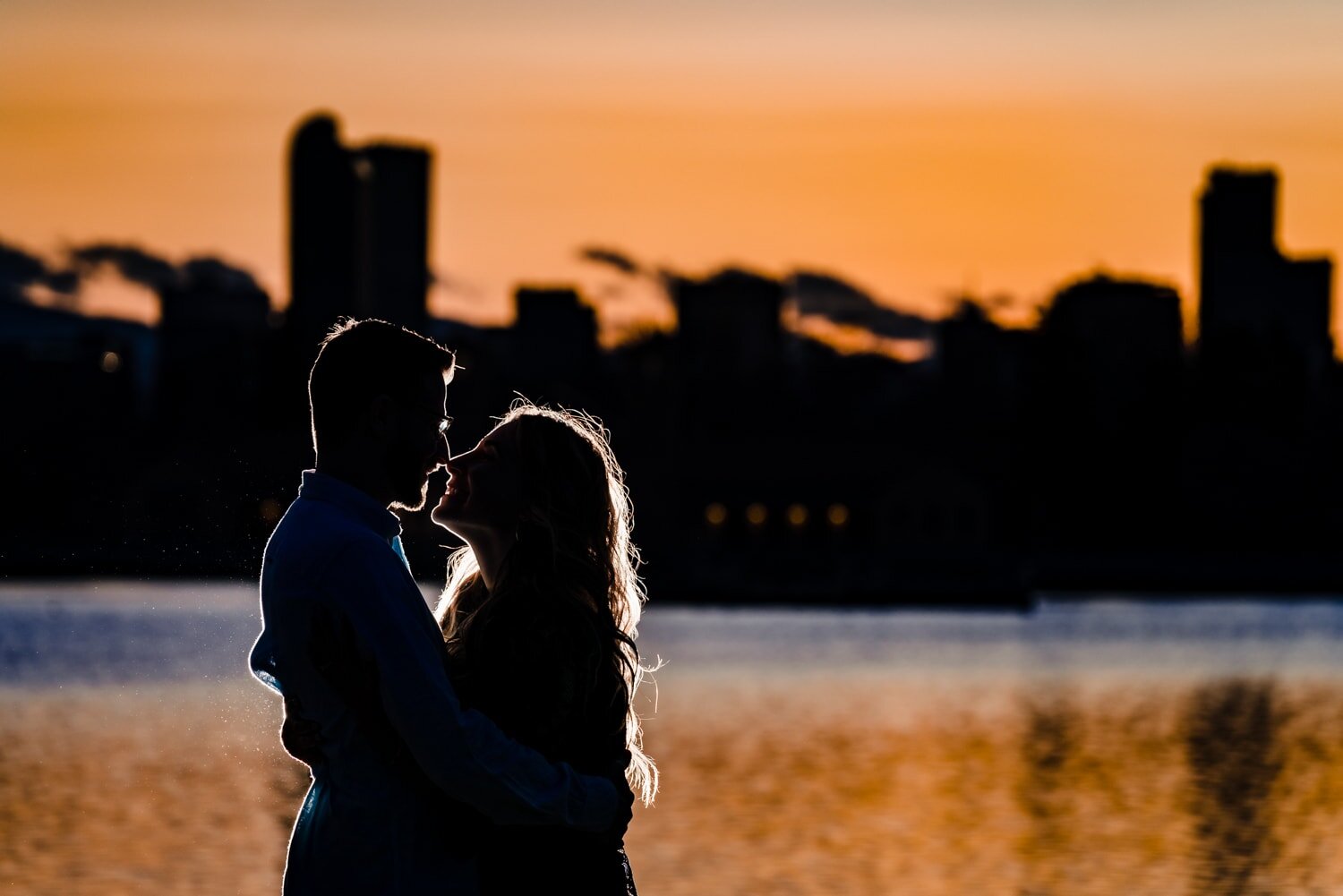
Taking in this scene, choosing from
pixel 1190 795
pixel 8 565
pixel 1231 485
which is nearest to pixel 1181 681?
pixel 1190 795

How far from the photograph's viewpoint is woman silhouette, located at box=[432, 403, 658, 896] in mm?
4824

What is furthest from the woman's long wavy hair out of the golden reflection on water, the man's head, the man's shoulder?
the golden reflection on water

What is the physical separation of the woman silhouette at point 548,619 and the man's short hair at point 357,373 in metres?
0.47

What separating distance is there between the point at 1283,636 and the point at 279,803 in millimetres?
70979

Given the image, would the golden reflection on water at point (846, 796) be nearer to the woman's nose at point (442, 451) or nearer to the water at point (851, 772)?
the water at point (851, 772)

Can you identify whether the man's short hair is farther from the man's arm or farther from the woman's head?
the woman's head

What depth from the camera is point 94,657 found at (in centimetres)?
7469

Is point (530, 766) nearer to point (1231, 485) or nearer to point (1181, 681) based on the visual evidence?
point (1181, 681)

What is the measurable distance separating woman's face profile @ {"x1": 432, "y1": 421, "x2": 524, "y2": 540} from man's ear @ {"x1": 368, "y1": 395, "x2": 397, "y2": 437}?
37cm

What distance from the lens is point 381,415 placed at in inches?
183

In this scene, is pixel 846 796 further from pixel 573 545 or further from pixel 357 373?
pixel 357 373

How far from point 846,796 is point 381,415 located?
29.9 metres

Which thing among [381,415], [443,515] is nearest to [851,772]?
[443,515]

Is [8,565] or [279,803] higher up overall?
[279,803]
